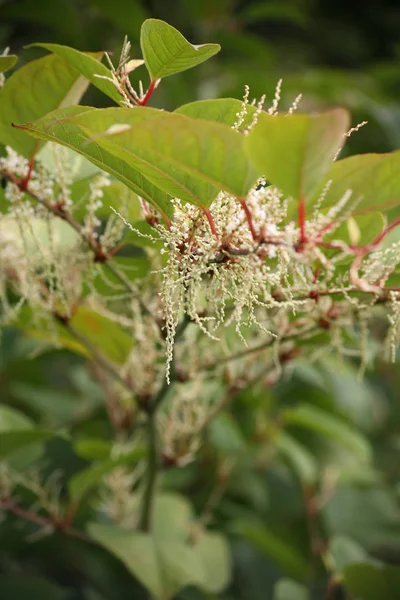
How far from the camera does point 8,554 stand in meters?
1.15

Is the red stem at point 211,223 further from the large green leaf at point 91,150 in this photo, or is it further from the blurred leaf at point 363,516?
the blurred leaf at point 363,516

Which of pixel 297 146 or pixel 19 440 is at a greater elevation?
pixel 297 146

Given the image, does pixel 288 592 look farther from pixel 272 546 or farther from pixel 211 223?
pixel 211 223

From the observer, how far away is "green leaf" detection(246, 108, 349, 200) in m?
0.36

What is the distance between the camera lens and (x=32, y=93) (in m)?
0.58

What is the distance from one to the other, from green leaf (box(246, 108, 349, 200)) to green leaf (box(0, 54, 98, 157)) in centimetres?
27

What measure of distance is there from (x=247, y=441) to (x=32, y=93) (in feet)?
2.71

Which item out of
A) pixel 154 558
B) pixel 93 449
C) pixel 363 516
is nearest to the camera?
pixel 154 558

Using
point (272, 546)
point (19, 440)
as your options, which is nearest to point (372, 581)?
point (272, 546)

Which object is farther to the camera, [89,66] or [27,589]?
[27,589]

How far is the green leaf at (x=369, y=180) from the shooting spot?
414 mm

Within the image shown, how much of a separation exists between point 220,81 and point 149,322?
4.42 ft

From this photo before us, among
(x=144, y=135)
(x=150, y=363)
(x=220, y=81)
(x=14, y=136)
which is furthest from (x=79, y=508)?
(x=220, y=81)

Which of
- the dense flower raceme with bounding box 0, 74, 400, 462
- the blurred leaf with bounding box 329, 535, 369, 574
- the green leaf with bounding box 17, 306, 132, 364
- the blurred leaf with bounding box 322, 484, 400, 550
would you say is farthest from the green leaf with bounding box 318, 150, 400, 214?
the blurred leaf with bounding box 322, 484, 400, 550
